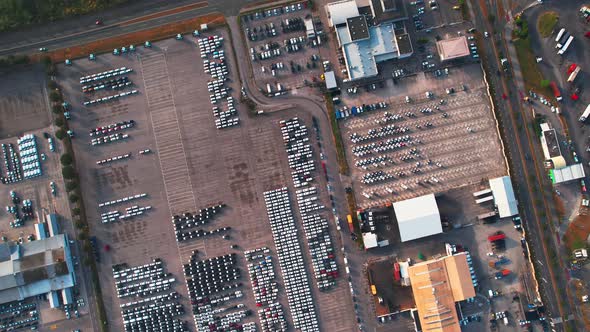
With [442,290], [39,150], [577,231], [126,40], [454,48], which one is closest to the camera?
[442,290]

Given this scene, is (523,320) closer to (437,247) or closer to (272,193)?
(437,247)

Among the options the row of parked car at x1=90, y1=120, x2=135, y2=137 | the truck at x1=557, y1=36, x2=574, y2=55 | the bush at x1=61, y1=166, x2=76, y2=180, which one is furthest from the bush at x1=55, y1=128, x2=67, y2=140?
the truck at x1=557, y1=36, x2=574, y2=55

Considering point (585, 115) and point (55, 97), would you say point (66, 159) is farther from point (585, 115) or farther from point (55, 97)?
point (585, 115)

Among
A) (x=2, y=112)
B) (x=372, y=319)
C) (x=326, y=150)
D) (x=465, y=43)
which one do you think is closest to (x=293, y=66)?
(x=326, y=150)

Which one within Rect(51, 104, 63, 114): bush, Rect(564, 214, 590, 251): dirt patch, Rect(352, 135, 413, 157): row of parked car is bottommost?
Rect(564, 214, 590, 251): dirt patch

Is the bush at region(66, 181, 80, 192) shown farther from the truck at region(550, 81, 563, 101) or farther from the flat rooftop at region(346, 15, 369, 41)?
the truck at region(550, 81, 563, 101)

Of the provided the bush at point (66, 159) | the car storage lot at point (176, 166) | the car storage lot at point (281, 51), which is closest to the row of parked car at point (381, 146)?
the car storage lot at point (176, 166)

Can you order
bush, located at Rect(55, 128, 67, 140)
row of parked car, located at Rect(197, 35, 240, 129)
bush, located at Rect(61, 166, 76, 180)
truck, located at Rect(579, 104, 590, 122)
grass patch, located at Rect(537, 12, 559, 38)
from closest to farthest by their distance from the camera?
bush, located at Rect(61, 166, 76, 180)
bush, located at Rect(55, 128, 67, 140)
row of parked car, located at Rect(197, 35, 240, 129)
truck, located at Rect(579, 104, 590, 122)
grass patch, located at Rect(537, 12, 559, 38)

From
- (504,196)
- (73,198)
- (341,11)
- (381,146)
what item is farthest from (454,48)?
(73,198)
